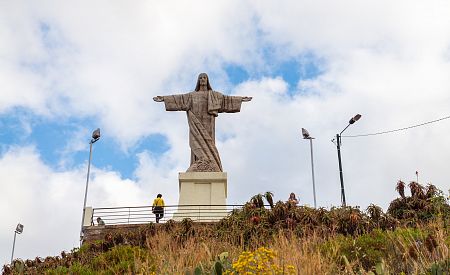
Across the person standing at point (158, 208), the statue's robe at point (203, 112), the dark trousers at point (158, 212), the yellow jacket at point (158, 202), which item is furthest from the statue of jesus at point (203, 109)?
the dark trousers at point (158, 212)

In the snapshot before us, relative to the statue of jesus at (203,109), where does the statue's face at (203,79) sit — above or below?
above

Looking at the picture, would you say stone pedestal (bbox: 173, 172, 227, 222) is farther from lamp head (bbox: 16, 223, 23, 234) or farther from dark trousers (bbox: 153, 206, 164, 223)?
lamp head (bbox: 16, 223, 23, 234)

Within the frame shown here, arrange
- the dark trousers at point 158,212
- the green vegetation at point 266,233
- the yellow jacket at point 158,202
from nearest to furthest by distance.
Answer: the green vegetation at point 266,233, the dark trousers at point 158,212, the yellow jacket at point 158,202

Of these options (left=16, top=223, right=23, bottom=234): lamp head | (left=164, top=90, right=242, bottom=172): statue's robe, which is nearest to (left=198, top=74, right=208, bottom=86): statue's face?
(left=164, top=90, right=242, bottom=172): statue's robe

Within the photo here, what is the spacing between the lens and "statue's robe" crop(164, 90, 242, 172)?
21859mm

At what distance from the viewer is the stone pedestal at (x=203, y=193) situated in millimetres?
20061

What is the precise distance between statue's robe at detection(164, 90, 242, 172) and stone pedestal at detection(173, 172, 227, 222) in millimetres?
919

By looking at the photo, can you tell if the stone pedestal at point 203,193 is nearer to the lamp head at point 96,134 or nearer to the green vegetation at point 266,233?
the green vegetation at point 266,233

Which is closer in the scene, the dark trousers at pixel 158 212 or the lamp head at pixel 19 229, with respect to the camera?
the dark trousers at pixel 158 212

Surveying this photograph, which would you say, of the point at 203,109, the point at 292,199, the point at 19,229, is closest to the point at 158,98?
the point at 203,109

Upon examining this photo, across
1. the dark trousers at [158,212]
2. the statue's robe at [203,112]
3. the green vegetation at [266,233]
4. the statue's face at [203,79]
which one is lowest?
the green vegetation at [266,233]

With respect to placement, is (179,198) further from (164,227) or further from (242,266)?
(242,266)

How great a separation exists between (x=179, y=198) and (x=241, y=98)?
5079 mm

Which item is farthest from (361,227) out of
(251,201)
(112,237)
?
(112,237)
